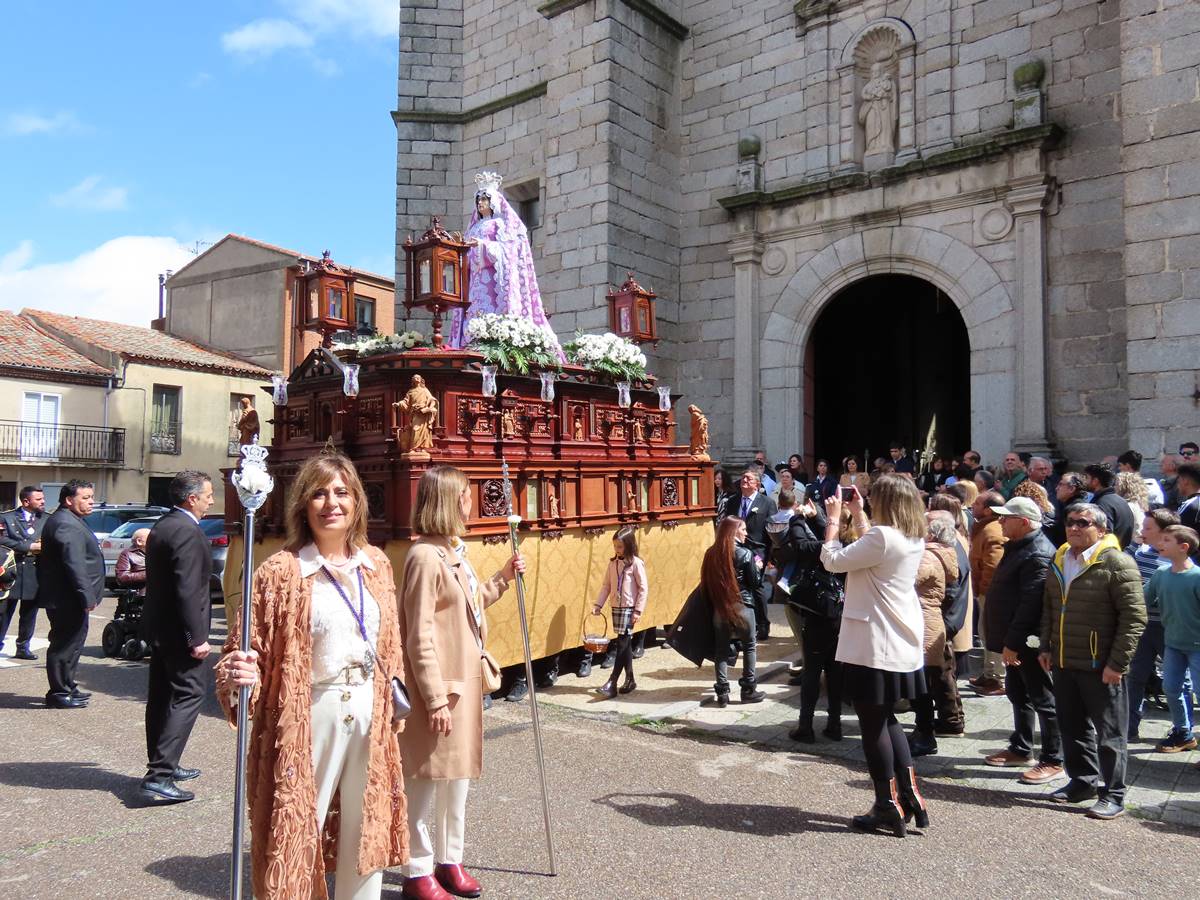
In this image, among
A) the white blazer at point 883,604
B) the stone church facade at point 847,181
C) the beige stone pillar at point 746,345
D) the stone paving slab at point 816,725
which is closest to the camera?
the white blazer at point 883,604

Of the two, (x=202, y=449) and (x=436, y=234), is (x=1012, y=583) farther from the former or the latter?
(x=202, y=449)

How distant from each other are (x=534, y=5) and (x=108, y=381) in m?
16.3

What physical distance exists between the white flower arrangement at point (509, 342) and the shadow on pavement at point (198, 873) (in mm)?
4598

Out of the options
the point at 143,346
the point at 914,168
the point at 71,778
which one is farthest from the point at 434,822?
the point at 143,346

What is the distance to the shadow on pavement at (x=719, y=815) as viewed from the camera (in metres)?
4.43

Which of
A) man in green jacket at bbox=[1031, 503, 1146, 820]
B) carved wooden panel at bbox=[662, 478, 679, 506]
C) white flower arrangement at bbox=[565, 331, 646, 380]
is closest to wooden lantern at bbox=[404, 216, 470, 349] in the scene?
white flower arrangement at bbox=[565, 331, 646, 380]

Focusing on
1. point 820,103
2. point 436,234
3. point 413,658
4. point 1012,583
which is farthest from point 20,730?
point 820,103

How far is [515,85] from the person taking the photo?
16266 millimetres

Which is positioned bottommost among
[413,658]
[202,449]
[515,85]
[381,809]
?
[381,809]

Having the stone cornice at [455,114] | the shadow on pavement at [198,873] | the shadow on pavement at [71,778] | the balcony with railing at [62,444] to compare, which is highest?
the stone cornice at [455,114]

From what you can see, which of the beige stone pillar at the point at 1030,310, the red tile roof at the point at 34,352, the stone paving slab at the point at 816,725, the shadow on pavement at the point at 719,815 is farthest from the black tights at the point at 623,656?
the red tile roof at the point at 34,352

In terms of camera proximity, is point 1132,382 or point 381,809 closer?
point 381,809

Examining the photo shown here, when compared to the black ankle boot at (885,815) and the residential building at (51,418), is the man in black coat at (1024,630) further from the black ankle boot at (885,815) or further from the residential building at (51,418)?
the residential building at (51,418)

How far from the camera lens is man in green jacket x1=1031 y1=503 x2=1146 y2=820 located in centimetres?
464
